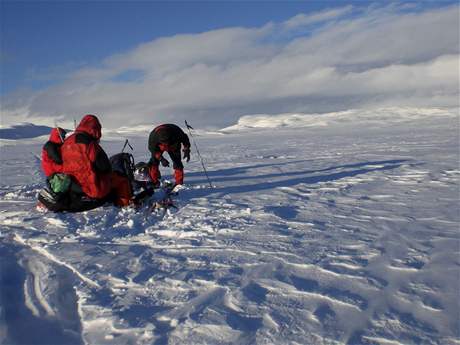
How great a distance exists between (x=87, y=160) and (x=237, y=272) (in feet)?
8.77

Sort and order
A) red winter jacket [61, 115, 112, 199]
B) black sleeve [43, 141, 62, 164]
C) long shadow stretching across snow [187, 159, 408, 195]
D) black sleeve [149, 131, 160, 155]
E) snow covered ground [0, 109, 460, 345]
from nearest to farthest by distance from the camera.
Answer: snow covered ground [0, 109, 460, 345] → red winter jacket [61, 115, 112, 199] → black sleeve [43, 141, 62, 164] → long shadow stretching across snow [187, 159, 408, 195] → black sleeve [149, 131, 160, 155]

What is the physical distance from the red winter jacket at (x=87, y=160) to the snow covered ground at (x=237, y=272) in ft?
1.34

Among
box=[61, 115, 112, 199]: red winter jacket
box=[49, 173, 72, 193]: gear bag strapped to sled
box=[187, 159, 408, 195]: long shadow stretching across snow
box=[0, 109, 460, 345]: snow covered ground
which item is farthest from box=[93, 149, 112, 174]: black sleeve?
box=[187, 159, 408, 195]: long shadow stretching across snow

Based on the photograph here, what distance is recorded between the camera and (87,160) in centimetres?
493

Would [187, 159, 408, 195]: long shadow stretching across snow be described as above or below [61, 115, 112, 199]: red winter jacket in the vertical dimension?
below

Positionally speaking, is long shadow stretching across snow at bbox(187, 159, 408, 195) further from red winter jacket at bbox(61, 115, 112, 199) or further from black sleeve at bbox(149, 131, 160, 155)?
red winter jacket at bbox(61, 115, 112, 199)

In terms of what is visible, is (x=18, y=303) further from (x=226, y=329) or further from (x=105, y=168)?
(x=105, y=168)

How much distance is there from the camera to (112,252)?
3.91 meters

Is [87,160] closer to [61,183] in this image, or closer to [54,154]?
[61,183]

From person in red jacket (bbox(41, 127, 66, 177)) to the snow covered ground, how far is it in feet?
2.19

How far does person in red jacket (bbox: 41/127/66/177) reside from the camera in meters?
5.25

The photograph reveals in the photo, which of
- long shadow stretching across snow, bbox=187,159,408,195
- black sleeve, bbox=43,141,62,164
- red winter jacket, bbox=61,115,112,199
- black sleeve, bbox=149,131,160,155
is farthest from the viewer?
black sleeve, bbox=149,131,160,155

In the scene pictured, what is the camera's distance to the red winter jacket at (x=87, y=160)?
4.94 meters

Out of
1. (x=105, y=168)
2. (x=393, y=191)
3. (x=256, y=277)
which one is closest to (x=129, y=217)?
(x=105, y=168)
